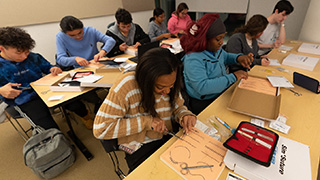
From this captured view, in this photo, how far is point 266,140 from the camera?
27.3 inches

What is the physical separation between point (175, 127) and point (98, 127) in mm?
541

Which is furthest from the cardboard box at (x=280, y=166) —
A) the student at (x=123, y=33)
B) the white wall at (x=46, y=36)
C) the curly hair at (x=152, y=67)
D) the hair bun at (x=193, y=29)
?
the white wall at (x=46, y=36)

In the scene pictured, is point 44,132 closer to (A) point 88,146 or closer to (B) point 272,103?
(A) point 88,146

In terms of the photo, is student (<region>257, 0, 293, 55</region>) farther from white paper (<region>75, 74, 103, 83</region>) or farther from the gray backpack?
the gray backpack

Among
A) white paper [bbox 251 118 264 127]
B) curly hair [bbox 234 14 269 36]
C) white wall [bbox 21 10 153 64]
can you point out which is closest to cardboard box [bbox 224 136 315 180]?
white paper [bbox 251 118 264 127]

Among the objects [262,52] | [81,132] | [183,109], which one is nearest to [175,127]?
[183,109]

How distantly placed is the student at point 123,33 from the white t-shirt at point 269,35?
6.33 feet

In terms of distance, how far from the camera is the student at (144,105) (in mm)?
771

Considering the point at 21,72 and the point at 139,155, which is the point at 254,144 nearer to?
the point at 139,155

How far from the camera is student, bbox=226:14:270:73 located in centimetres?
174

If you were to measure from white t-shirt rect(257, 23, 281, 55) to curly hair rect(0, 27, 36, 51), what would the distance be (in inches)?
119

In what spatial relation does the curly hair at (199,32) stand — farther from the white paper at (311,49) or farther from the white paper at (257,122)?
the white paper at (311,49)

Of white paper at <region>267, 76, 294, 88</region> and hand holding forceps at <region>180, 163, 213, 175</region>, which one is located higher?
white paper at <region>267, 76, 294, 88</region>

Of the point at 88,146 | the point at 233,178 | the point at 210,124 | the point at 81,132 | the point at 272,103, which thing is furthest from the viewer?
the point at 81,132
